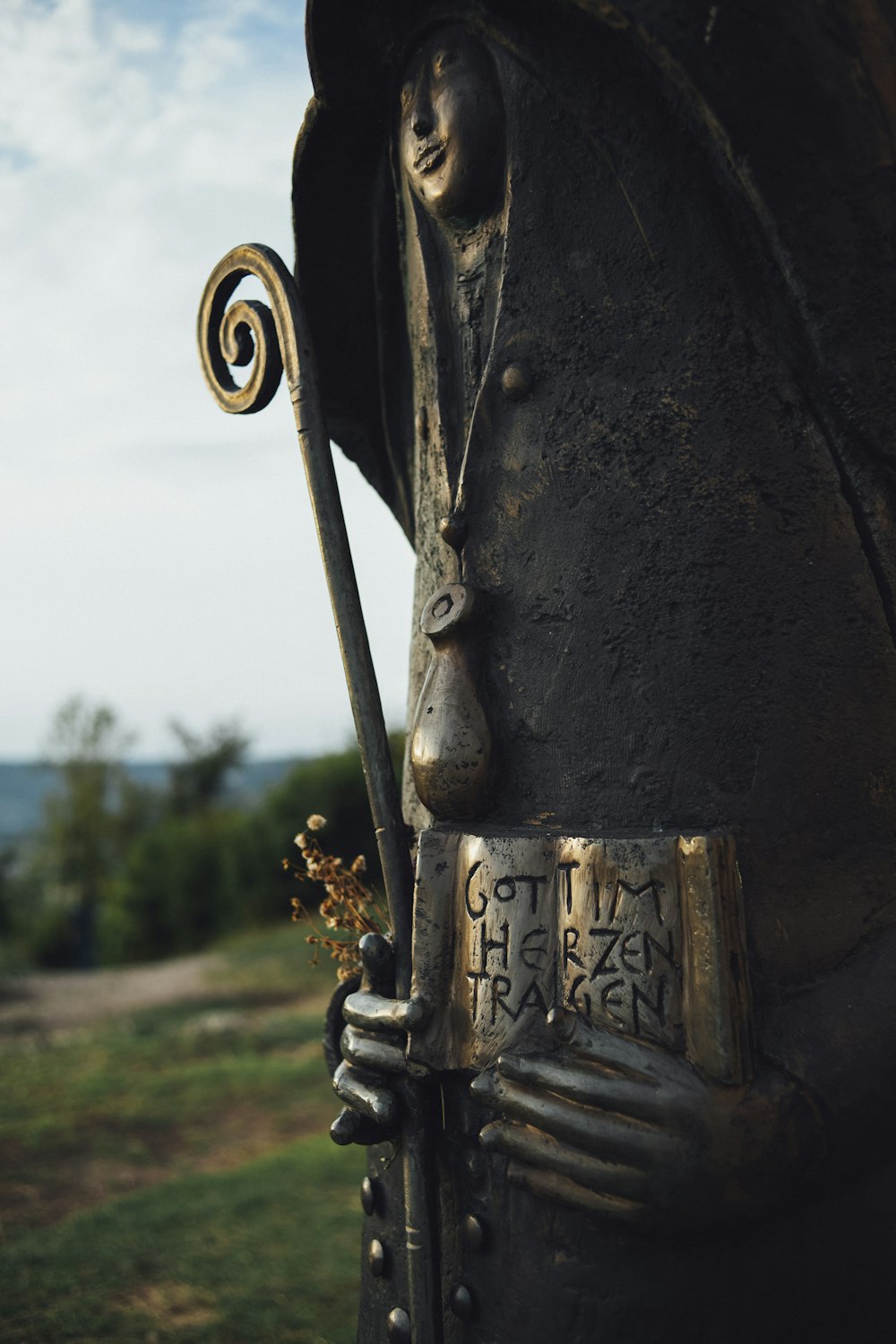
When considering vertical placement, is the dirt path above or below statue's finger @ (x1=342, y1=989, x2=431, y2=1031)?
below

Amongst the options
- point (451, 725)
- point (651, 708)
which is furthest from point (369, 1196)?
point (651, 708)

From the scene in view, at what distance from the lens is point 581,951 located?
163cm

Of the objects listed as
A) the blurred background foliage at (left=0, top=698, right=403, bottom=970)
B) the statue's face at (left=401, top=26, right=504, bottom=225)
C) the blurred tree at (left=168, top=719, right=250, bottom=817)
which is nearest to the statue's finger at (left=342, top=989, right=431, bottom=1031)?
the statue's face at (left=401, top=26, right=504, bottom=225)

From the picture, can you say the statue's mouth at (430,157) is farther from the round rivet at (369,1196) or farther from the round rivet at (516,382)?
the round rivet at (369,1196)

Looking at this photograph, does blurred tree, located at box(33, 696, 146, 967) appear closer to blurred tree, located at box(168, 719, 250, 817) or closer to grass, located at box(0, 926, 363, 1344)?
blurred tree, located at box(168, 719, 250, 817)

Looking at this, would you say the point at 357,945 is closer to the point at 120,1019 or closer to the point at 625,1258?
the point at 625,1258

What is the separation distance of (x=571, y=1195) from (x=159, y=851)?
18551mm

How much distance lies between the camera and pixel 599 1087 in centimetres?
151

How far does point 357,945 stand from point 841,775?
0.81 meters

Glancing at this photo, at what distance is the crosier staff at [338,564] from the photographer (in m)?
1.75

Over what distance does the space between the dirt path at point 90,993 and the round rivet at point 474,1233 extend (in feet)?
28.3

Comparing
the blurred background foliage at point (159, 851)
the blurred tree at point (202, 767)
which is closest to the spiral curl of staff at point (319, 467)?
the blurred background foliage at point (159, 851)

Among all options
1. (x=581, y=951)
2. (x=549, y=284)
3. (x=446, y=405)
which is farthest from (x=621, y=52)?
(x=581, y=951)

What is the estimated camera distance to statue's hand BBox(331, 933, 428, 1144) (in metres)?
1.75
